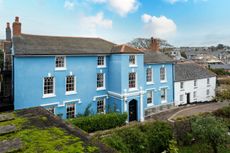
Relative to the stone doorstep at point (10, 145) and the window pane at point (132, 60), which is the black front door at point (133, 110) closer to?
the window pane at point (132, 60)

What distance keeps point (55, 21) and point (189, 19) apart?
2182 cm

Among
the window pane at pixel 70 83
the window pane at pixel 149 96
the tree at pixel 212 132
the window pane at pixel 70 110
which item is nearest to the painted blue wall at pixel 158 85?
the window pane at pixel 149 96

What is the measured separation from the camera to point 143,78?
85.3 ft

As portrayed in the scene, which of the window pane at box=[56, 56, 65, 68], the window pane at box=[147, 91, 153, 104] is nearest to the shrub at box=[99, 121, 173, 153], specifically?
the window pane at box=[56, 56, 65, 68]

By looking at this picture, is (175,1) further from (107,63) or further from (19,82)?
(19,82)

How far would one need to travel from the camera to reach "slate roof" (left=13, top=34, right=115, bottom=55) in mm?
19564

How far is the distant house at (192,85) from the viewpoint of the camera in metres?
32.1

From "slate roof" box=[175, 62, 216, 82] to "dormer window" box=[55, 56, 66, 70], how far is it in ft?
61.2

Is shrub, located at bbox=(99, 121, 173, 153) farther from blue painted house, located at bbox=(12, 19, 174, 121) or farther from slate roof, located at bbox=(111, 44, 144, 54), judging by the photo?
slate roof, located at bbox=(111, 44, 144, 54)

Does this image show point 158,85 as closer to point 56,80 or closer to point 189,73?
point 189,73

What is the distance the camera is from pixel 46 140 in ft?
18.9

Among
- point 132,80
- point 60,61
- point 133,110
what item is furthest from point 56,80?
point 133,110

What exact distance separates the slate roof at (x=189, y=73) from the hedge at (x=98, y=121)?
584 inches

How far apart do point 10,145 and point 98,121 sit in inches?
574
